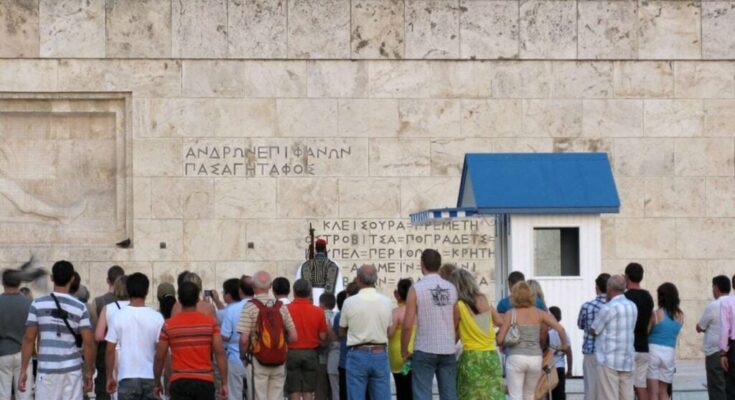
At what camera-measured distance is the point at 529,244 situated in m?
19.8

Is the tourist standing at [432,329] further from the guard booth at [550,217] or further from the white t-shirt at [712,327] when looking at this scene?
the guard booth at [550,217]

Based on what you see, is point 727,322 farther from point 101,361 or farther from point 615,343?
point 101,361

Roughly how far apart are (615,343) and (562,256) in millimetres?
4557

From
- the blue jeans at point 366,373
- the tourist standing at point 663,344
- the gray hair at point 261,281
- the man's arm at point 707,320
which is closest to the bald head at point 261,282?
the gray hair at point 261,281

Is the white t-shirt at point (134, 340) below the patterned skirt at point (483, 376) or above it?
above

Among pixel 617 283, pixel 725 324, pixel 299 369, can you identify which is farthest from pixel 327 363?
pixel 725 324

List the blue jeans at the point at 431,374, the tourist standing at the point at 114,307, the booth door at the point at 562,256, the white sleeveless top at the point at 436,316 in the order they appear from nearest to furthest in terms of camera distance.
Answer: the tourist standing at the point at 114,307 < the white sleeveless top at the point at 436,316 < the blue jeans at the point at 431,374 < the booth door at the point at 562,256

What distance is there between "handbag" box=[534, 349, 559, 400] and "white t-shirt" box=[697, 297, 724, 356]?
7.33ft

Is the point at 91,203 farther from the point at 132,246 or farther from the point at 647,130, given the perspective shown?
the point at 647,130

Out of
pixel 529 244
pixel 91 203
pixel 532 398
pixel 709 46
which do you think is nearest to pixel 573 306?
pixel 529 244

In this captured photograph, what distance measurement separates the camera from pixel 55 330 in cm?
1352

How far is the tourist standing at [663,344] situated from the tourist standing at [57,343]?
592 centimetres

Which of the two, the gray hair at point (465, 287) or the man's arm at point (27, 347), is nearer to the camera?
the man's arm at point (27, 347)

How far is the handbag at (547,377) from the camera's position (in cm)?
1545
